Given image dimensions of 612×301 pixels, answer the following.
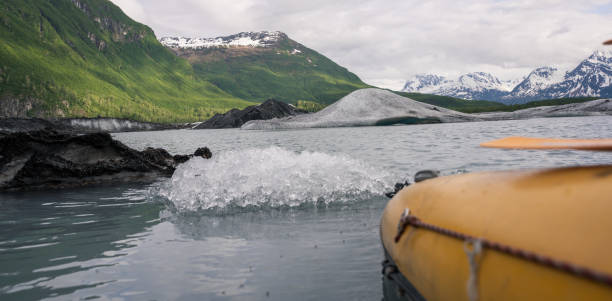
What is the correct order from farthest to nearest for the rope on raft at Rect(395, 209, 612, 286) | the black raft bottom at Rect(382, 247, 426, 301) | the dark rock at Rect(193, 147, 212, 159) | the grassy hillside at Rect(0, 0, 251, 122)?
the grassy hillside at Rect(0, 0, 251, 122), the dark rock at Rect(193, 147, 212, 159), the black raft bottom at Rect(382, 247, 426, 301), the rope on raft at Rect(395, 209, 612, 286)

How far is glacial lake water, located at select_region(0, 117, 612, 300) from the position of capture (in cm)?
379

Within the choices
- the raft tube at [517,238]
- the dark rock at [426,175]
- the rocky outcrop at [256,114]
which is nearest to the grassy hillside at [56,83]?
the rocky outcrop at [256,114]

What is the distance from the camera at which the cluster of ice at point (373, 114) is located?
146 feet

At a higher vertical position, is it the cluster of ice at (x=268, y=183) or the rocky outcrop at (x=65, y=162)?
the rocky outcrop at (x=65, y=162)

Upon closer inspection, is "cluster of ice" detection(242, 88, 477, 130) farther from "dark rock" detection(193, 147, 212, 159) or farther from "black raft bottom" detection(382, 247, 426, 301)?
"black raft bottom" detection(382, 247, 426, 301)

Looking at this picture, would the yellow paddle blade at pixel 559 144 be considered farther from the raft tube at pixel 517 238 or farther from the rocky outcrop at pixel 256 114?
the rocky outcrop at pixel 256 114

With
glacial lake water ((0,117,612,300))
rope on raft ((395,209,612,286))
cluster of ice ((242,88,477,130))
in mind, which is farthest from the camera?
cluster of ice ((242,88,477,130))

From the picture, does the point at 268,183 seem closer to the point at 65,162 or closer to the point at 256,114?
the point at 65,162

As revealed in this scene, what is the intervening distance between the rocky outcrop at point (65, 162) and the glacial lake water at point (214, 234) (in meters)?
0.74

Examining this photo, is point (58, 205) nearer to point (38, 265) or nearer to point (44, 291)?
point (38, 265)

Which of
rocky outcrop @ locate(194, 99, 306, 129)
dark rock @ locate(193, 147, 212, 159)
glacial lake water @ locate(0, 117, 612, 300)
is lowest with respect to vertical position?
glacial lake water @ locate(0, 117, 612, 300)

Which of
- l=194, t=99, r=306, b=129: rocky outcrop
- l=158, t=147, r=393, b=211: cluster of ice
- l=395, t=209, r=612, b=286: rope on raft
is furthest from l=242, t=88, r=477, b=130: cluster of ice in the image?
l=395, t=209, r=612, b=286: rope on raft

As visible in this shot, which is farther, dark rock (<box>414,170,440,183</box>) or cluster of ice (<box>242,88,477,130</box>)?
cluster of ice (<box>242,88,477,130</box>)

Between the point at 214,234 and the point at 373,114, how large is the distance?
1711 inches
